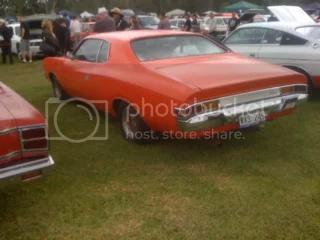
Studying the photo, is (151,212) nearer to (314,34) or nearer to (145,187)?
(145,187)

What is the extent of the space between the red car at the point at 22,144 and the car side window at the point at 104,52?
2.12 meters

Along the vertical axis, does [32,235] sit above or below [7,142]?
below

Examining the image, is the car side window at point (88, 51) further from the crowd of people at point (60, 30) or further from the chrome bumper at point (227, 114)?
the crowd of people at point (60, 30)

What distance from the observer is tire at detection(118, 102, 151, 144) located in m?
4.61

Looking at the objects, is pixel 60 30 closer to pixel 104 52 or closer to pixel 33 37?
pixel 33 37

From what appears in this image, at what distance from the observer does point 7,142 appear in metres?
2.88

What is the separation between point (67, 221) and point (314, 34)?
212 inches

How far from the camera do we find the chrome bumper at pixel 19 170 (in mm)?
2862

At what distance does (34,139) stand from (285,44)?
199 inches

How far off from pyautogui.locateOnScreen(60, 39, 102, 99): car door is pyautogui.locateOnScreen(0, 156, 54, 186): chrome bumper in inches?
93.9

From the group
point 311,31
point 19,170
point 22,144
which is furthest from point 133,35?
point 311,31

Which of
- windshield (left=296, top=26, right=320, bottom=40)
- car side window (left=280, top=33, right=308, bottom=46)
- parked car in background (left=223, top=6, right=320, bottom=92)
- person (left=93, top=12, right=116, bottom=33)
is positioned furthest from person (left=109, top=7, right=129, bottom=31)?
windshield (left=296, top=26, right=320, bottom=40)

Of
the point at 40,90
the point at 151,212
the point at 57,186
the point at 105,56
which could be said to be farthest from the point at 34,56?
the point at 151,212

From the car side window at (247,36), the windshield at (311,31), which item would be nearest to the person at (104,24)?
the car side window at (247,36)
